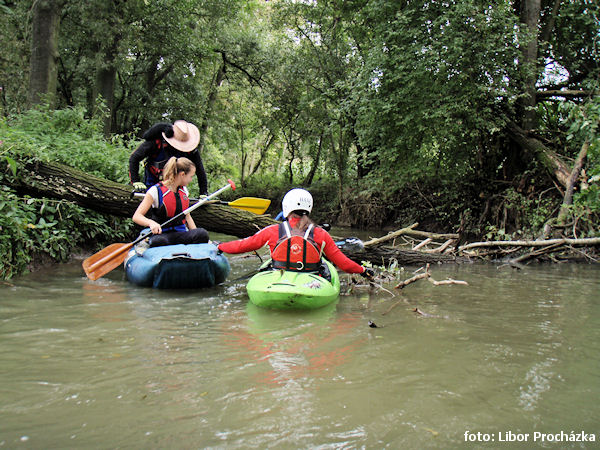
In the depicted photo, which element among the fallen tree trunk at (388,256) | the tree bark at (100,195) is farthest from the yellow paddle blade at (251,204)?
the fallen tree trunk at (388,256)

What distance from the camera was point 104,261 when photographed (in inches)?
201

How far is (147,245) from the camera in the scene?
5.32 m

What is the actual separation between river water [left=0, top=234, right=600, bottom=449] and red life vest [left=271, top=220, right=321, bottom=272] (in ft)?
1.65

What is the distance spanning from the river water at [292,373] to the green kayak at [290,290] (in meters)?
0.12

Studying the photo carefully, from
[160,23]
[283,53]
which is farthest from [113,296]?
[283,53]

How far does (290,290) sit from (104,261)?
8.16 ft

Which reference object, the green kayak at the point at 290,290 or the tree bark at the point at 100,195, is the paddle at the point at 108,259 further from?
the green kayak at the point at 290,290

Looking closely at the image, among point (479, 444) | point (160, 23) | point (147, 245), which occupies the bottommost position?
point (479, 444)

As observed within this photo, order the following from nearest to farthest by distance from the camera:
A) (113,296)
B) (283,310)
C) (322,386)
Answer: (322,386)
(283,310)
(113,296)

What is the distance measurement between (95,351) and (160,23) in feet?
43.1

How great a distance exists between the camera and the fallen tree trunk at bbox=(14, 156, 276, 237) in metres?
5.74

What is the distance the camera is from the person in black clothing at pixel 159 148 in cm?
554

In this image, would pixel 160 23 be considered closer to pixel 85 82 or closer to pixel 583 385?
pixel 85 82

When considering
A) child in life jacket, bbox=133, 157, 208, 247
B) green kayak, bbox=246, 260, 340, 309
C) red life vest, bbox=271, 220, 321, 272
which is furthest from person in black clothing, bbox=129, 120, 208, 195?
green kayak, bbox=246, 260, 340, 309
